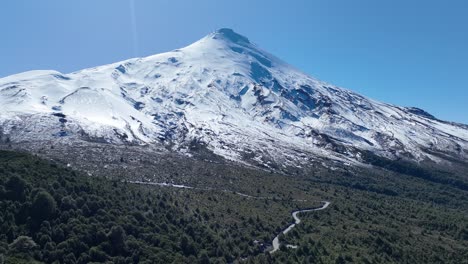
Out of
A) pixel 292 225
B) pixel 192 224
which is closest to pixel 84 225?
pixel 192 224

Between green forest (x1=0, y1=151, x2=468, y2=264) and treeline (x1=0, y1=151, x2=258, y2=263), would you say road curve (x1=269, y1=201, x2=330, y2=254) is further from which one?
treeline (x1=0, y1=151, x2=258, y2=263)

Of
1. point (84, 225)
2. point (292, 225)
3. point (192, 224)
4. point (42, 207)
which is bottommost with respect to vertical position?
point (292, 225)

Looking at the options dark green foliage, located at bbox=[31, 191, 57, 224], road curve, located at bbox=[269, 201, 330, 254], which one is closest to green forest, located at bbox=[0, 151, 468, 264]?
dark green foliage, located at bbox=[31, 191, 57, 224]

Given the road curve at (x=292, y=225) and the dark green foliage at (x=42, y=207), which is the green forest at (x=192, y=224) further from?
the road curve at (x=292, y=225)

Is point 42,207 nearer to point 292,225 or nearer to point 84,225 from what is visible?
point 84,225

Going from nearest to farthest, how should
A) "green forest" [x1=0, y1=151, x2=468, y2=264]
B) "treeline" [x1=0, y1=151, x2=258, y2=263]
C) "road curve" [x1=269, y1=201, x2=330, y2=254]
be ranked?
"treeline" [x1=0, y1=151, x2=258, y2=263] < "green forest" [x1=0, y1=151, x2=468, y2=264] < "road curve" [x1=269, y1=201, x2=330, y2=254]

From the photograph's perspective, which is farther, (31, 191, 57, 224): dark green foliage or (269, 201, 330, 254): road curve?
(269, 201, 330, 254): road curve

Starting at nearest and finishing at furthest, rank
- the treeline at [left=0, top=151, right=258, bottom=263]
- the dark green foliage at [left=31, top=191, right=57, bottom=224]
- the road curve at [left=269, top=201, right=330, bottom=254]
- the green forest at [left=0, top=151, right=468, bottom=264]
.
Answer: the treeline at [left=0, top=151, right=258, bottom=263] → the green forest at [left=0, top=151, right=468, bottom=264] → the dark green foliage at [left=31, top=191, right=57, bottom=224] → the road curve at [left=269, top=201, right=330, bottom=254]

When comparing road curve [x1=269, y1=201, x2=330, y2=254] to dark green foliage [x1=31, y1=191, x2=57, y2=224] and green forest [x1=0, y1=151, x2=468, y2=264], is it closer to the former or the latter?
green forest [x1=0, y1=151, x2=468, y2=264]

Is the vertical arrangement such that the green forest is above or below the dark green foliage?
below

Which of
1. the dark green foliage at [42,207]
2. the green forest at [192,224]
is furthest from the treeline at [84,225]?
the green forest at [192,224]

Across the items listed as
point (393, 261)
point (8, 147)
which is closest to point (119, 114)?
point (8, 147)

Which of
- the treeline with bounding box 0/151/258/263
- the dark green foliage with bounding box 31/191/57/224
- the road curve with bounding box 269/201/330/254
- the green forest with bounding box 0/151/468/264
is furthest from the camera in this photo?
the road curve with bounding box 269/201/330/254
